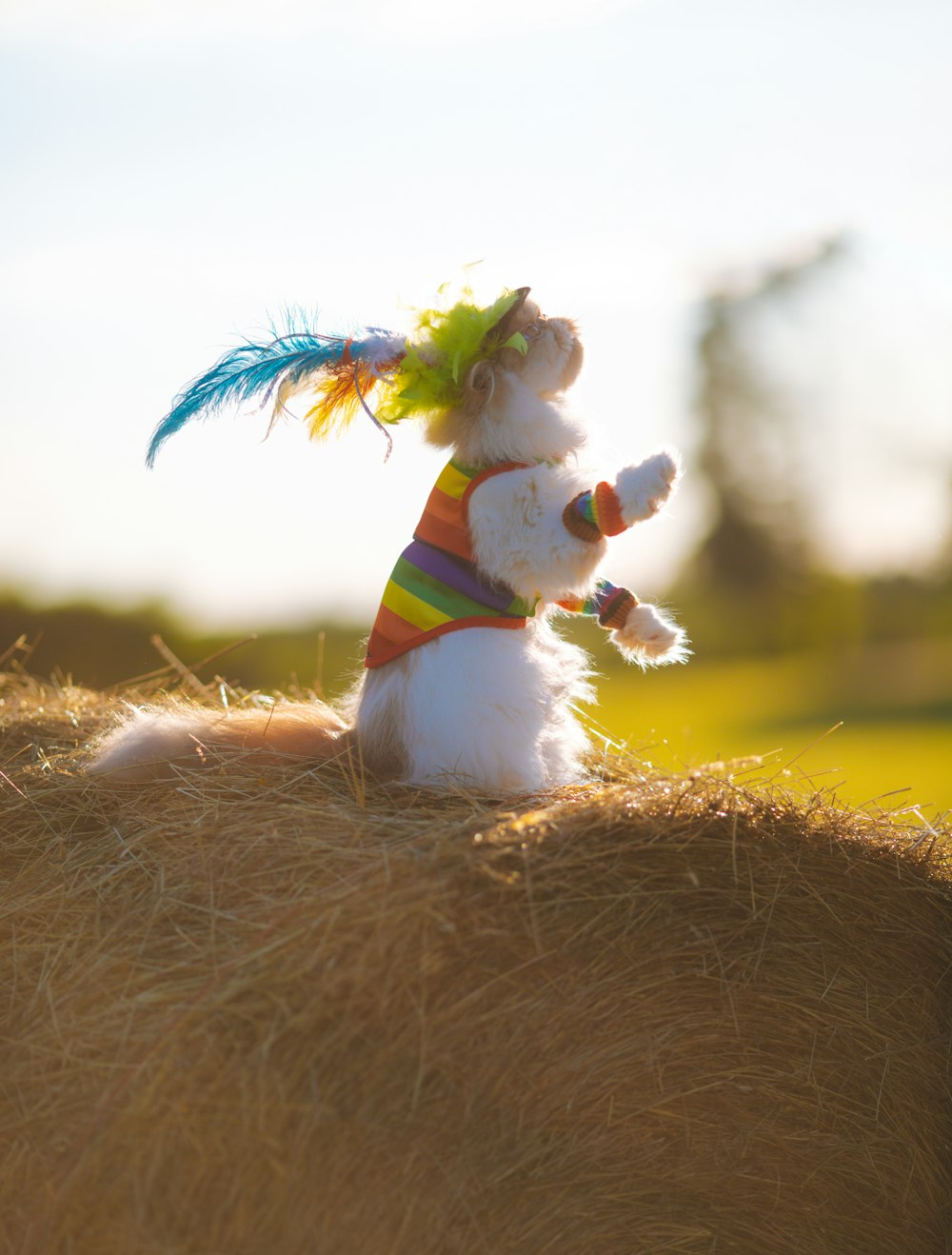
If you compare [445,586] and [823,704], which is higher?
[445,586]

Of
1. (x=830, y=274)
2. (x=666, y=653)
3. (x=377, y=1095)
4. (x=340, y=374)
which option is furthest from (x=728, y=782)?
(x=830, y=274)

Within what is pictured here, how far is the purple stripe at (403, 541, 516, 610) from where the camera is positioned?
1559 millimetres

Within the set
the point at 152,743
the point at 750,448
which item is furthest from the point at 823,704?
the point at 152,743

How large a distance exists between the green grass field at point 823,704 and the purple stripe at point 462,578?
3.46 meters

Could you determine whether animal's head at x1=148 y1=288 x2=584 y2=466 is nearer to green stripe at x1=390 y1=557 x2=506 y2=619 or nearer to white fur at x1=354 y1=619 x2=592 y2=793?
green stripe at x1=390 y1=557 x2=506 y2=619

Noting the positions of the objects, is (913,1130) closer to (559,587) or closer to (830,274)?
(559,587)

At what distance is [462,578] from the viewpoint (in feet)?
5.12

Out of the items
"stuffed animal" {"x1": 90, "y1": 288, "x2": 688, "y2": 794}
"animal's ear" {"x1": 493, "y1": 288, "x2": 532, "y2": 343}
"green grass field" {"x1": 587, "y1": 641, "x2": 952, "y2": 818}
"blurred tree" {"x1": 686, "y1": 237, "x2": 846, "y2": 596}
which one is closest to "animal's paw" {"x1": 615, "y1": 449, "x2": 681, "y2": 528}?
"stuffed animal" {"x1": 90, "y1": 288, "x2": 688, "y2": 794}

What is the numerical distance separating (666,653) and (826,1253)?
0.85 m

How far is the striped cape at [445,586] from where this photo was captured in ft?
5.10

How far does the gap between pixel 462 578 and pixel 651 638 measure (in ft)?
1.14

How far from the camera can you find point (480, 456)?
1585mm

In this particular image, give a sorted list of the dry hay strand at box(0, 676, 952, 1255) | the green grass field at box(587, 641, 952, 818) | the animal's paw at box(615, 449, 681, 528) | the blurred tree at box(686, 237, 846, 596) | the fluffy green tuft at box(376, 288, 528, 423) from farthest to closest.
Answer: the blurred tree at box(686, 237, 846, 596) → the green grass field at box(587, 641, 952, 818) → the fluffy green tuft at box(376, 288, 528, 423) → the animal's paw at box(615, 449, 681, 528) → the dry hay strand at box(0, 676, 952, 1255)

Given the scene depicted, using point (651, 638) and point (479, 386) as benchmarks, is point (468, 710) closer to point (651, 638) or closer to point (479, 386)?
point (651, 638)
